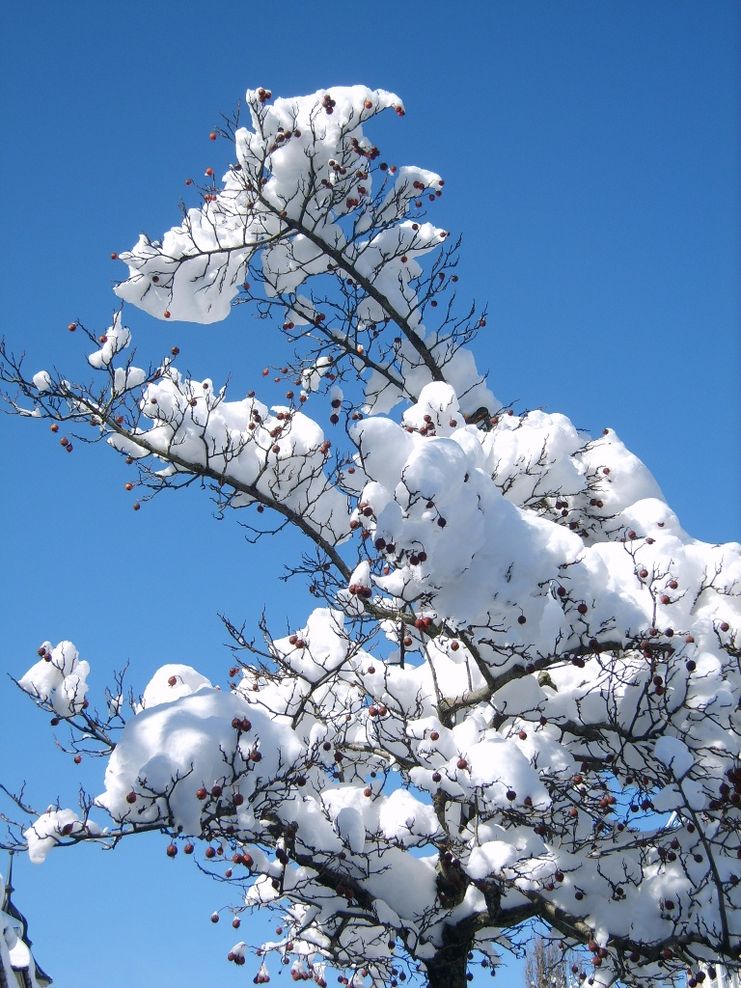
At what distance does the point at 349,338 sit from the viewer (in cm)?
881

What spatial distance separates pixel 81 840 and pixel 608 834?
12.2 feet

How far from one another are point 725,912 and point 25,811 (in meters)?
4.28

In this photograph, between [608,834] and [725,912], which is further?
[608,834]

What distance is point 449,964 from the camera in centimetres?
661

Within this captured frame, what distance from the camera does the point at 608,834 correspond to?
6.74 metres

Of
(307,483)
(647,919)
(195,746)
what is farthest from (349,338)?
(647,919)

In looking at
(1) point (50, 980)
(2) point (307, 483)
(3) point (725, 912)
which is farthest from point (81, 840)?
(1) point (50, 980)

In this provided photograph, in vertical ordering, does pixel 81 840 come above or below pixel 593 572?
below

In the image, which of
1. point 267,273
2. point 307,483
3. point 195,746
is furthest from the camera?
point 267,273

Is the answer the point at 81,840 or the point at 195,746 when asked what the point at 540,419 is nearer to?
the point at 195,746

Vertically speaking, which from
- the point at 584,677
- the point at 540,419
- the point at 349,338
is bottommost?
the point at 584,677

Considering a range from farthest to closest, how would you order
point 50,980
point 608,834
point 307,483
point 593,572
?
point 50,980, point 307,483, point 608,834, point 593,572

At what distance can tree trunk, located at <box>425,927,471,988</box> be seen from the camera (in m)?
6.48

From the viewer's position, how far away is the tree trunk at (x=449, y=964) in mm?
6480
